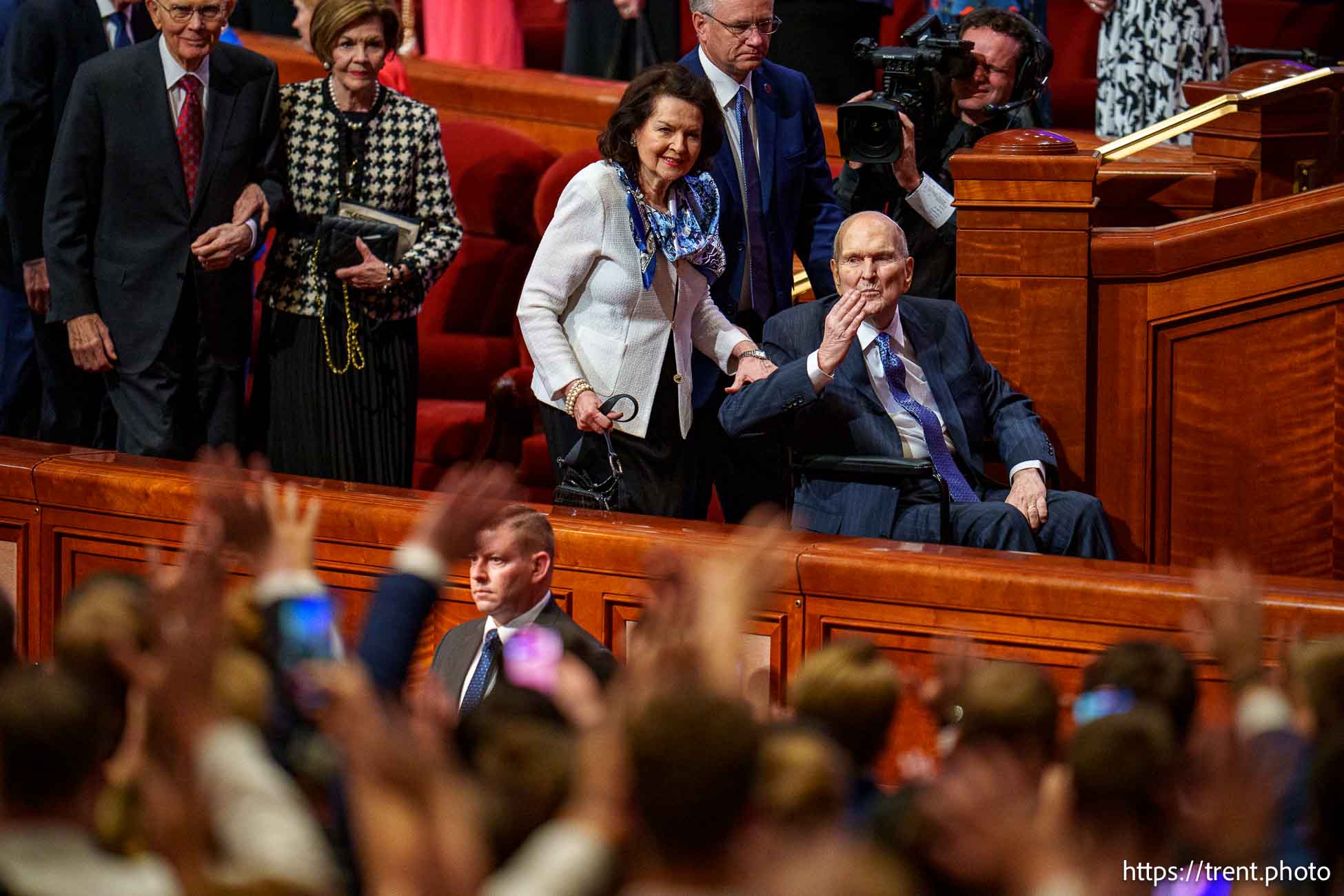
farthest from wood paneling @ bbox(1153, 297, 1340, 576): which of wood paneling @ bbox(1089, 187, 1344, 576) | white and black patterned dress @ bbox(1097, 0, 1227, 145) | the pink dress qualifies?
the pink dress

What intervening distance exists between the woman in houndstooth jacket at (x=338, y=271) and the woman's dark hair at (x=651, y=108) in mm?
477

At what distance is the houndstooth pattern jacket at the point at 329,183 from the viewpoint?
156 inches

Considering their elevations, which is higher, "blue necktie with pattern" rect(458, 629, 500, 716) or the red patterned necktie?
Result: the red patterned necktie

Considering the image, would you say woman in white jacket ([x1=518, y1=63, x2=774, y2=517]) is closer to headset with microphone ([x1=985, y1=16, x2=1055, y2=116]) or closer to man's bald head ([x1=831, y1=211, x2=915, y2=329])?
man's bald head ([x1=831, y1=211, x2=915, y2=329])

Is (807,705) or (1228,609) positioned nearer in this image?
(807,705)

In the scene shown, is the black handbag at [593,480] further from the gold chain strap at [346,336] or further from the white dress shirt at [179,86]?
the white dress shirt at [179,86]

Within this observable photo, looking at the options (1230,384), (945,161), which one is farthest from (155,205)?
(1230,384)

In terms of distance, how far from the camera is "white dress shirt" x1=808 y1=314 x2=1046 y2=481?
12.6 ft

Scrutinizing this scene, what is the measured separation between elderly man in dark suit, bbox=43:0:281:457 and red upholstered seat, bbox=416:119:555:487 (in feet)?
4.95

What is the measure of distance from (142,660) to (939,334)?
2.40m

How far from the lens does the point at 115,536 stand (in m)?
3.65

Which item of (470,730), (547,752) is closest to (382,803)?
(547,752)

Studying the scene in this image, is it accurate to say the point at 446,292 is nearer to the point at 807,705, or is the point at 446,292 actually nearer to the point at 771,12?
the point at 771,12

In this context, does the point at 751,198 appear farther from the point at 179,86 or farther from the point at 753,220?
the point at 179,86
